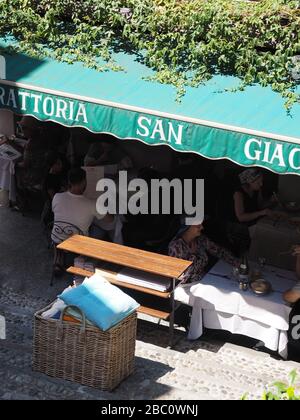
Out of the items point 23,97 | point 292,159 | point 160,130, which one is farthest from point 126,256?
point 23,97

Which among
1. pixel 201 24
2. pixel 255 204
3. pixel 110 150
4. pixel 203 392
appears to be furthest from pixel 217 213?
pixel 203 392

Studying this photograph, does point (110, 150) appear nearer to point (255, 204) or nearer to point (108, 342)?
point (255, 204)

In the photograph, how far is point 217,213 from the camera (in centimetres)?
1120

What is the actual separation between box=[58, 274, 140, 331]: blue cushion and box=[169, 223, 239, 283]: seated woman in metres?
1.32

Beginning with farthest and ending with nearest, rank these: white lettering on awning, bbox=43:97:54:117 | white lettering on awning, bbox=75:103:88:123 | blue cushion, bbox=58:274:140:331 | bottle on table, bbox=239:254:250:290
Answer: white lettering on awning, bbox=43:97:54:117 < white lettering on awning, bbox=75:103:88:123 < bottle on table, bbox=239:254:250:290 < blue cushion, bbox=58:274:140:331

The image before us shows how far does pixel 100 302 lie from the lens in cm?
805

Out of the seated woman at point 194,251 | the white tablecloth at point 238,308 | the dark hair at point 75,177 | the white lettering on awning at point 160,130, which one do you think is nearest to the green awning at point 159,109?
the white lettering on awning at point 160,130

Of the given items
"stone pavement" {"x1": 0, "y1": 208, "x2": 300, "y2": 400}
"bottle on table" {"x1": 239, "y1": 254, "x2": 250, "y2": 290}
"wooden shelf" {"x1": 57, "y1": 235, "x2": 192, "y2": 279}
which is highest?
"wooden shelf" {"x1": 57, "y1": 235, "x2": 192, "y2": 279}

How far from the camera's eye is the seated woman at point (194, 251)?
941 centimetres

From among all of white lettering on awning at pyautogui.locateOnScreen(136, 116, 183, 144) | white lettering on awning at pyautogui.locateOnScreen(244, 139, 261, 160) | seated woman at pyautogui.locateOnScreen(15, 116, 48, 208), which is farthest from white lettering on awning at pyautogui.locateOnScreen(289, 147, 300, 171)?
seated woman at pyautogui.locateOnScreen(15, 116, 48, 208)

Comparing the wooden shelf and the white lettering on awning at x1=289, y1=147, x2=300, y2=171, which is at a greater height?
the white lettering on awning at x1=289, y1=147, x2=300, y2=171

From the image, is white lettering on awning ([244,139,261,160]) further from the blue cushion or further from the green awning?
the blue cushion

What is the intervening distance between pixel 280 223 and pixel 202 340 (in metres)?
1.79

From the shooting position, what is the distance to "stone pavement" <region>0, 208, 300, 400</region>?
7.97m
